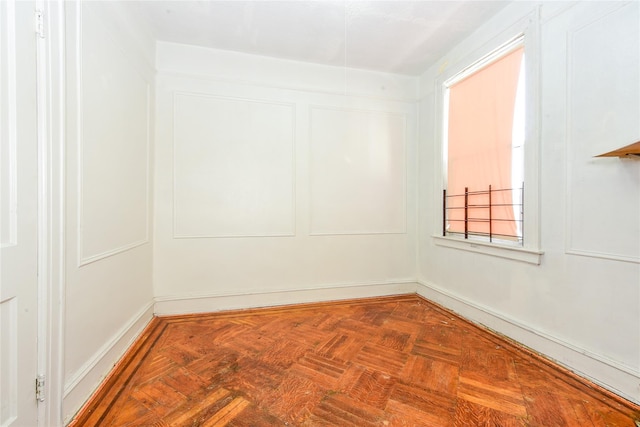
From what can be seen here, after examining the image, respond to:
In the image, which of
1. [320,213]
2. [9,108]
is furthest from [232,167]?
[9,108]

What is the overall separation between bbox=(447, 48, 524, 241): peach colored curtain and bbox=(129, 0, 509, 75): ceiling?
0.54 meters

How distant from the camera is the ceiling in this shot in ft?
8.08

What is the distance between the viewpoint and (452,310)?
3.14 metres

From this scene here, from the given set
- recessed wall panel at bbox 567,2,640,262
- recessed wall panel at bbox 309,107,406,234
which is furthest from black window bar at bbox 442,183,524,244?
recessed wall panel at bbox 309,107,406,234

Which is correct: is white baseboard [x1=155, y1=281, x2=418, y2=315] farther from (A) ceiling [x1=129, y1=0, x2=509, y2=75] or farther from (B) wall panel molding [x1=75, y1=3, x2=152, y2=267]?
(A) ceiling [x1=129, y1=0, x2=509, y2=75]

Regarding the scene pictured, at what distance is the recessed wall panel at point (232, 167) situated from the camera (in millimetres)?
3041

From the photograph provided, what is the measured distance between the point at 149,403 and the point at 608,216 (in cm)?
311

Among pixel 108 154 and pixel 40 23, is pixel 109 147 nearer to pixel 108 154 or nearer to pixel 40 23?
pixel 108 154

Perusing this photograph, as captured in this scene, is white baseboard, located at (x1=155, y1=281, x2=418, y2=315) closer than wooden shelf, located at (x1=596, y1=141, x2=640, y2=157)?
No

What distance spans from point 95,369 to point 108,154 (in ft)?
4.81

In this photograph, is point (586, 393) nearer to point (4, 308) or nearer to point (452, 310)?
point (452, 310)

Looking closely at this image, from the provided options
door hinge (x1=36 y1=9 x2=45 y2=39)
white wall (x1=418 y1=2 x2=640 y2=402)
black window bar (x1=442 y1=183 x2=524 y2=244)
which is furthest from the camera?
black window bar (x1=442 y1=183 x2=524 y2=244)

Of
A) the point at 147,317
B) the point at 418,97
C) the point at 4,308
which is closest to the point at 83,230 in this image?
the point at 4,308

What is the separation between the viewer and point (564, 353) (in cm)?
203
